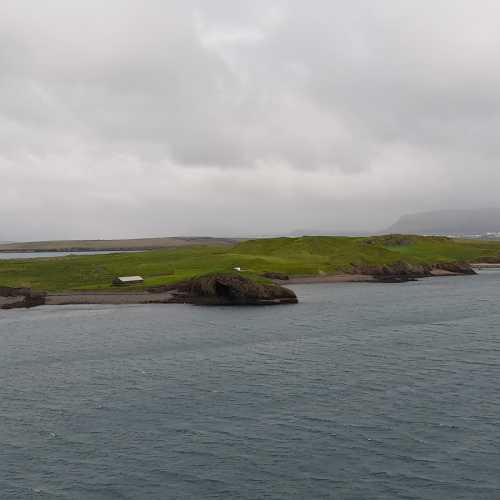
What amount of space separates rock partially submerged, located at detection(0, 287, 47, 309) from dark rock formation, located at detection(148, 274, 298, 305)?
32.4m

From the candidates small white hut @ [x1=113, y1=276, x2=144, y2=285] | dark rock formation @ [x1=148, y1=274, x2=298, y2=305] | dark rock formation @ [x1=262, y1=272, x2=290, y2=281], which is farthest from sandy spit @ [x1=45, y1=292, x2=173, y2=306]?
dark rock formation @ [x1=262, y1=272, x2=290, y2=281]

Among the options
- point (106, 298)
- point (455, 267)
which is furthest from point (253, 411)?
point (455, 267)

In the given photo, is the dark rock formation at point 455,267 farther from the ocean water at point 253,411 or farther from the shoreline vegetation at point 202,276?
the ocean water at point 253,411

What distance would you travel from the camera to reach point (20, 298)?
12988cm

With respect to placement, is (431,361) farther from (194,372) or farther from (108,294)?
(108,294)

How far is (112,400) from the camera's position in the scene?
51250 millimetres

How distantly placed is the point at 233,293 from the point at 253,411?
7166cm

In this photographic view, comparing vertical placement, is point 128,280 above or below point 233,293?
above

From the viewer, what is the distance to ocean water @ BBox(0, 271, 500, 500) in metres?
34.7

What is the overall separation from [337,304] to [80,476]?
83.9m

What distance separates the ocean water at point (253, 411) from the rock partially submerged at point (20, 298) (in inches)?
1489

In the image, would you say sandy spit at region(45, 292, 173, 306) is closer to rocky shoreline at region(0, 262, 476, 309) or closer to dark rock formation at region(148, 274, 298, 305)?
rocky shoreline at region(0, 262, 476, 309)

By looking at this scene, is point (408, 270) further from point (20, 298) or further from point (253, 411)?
point (253, 411)

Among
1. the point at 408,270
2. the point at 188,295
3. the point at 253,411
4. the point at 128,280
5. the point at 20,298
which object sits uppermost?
the point at 408,270
